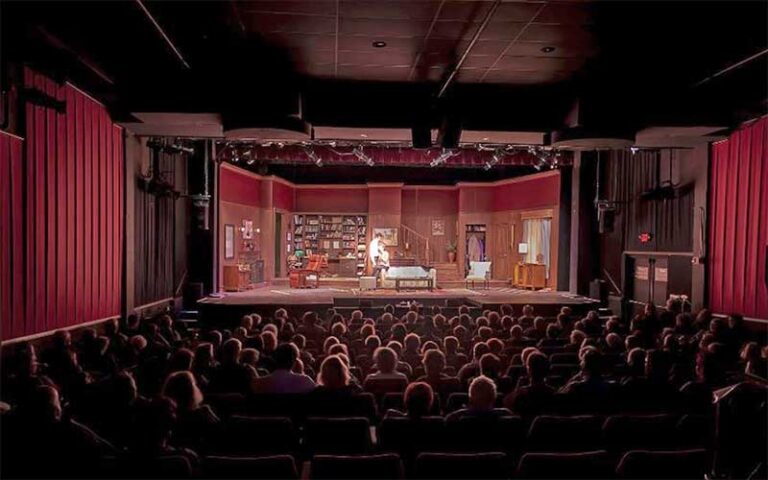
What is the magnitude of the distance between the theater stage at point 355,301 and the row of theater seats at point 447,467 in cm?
955

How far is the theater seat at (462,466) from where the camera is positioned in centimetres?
283

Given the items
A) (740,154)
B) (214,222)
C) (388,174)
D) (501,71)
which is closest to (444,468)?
(501,71)

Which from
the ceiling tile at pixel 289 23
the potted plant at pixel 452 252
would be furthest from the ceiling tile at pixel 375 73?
the potted plant at pixel 452 252

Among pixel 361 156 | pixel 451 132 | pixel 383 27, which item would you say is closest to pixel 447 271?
pixel 361 156

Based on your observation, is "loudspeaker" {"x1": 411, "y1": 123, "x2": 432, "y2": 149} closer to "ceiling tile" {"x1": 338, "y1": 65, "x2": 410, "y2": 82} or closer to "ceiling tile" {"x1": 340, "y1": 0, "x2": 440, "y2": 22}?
"ceiling tile" {"x1": 338, "y1": 65, "x2": 410, "y2": 82}

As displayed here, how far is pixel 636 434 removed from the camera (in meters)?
3.62

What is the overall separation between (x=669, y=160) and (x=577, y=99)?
541 centimetres

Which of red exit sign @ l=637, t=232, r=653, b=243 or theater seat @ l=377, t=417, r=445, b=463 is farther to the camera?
red exit sign @ l=637, t=232, r=653, b=243

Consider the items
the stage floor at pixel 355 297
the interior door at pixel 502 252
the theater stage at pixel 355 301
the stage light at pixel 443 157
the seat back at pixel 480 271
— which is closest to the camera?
the theater stage at pixel 355 301

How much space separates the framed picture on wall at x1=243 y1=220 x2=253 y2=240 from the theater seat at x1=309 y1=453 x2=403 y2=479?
16.0 m

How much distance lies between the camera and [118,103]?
27.7 feet

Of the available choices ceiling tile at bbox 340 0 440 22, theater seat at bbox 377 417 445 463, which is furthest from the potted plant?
theater seat at bbox 377 417 445 463

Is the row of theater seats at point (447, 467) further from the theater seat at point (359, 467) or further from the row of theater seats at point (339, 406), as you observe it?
the row of theater seats at point (339, 406)

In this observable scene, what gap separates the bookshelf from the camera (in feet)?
75.2
